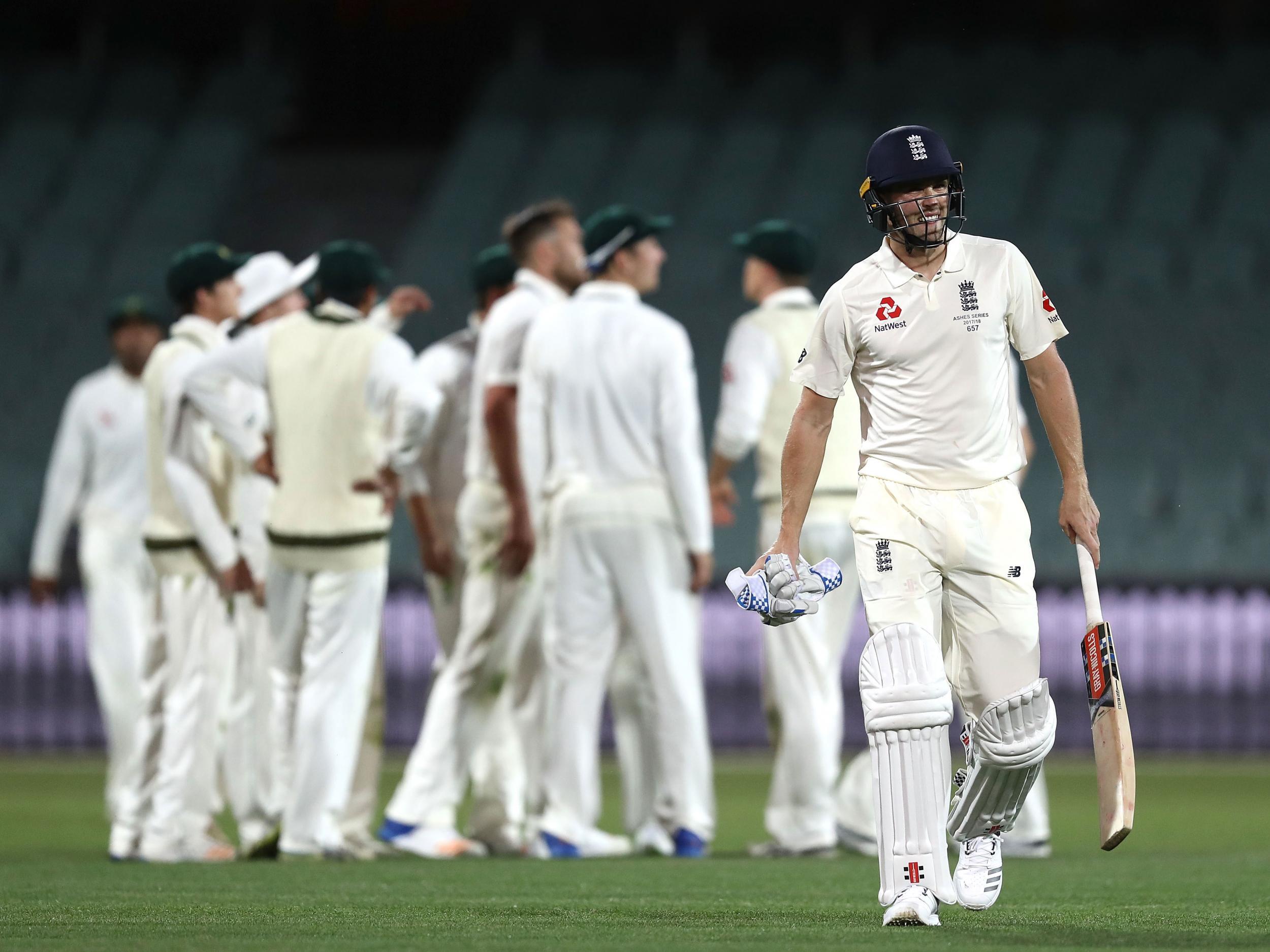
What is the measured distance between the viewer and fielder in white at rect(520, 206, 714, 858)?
7590 mm

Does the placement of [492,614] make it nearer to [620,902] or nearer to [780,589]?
[620,902]

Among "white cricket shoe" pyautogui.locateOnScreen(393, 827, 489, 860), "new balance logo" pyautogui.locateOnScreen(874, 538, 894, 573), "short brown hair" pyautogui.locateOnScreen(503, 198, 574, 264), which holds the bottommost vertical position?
"white cricket shoe" pyautogui.locateOnScreen(393, 827, 489, 860)

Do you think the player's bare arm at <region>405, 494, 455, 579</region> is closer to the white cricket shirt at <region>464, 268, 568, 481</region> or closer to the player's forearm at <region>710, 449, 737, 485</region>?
the white cricket shirt at <region>464, 268, 568, 481</region>

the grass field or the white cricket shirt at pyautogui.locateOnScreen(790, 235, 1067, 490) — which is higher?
the white cricket shirt at pyautogui.locateOnScreen(790, 235, 1067, 490)

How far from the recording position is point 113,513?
9914mm

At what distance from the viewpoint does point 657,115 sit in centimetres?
1958

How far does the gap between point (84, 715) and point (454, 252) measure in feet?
17.9

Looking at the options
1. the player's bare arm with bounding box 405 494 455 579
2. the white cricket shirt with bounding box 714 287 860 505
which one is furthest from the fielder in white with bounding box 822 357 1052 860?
the player's bare arm with bounding box 405 494 455 579

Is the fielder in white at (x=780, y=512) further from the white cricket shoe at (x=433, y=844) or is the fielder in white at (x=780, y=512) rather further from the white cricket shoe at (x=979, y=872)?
the white cricket shoe at (x=979, y=872)

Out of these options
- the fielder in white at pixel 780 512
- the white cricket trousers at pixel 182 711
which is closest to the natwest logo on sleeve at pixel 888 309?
the fielder in white at pixel 780 512

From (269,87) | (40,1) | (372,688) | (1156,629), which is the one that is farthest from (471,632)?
(40,1)

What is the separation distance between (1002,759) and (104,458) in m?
6.15

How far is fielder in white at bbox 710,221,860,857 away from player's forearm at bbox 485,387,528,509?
815 millimetres

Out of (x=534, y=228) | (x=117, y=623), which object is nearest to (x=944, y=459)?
(x=534, y=228)
